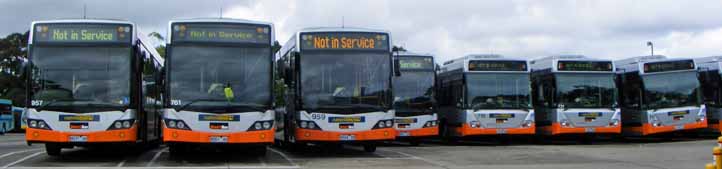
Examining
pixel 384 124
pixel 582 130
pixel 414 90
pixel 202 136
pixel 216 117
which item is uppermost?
pixel 414 90

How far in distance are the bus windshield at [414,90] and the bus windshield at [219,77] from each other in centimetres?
827

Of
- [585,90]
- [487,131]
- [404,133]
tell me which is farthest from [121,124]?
[585,90]

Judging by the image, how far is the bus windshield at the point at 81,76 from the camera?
1521 cm

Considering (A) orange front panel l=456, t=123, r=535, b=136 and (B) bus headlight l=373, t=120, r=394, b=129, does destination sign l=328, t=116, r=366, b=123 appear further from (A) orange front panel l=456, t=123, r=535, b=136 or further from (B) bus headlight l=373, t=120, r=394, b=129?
(A) orange front panel l=456, t=123, r=535, b=136

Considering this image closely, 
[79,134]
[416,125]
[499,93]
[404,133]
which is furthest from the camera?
[499,93]

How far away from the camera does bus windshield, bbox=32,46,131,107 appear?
15211 millimetres

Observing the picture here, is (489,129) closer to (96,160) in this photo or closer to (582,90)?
(582,90)

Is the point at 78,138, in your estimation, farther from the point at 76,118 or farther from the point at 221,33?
the point at 221,33

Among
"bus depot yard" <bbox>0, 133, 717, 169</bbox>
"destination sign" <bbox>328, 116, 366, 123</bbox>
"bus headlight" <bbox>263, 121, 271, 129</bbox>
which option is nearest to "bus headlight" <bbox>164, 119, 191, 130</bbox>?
"bus depot yard" <bbox>0, 133, 717, 169</bbox>

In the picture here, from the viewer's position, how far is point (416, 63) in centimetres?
2391

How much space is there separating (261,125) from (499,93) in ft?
33.2

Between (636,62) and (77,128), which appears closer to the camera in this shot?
(77,128)

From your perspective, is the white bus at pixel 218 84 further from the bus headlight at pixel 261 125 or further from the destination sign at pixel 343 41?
the destination sign at pixel 343 41

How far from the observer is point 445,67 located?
87.6ft
